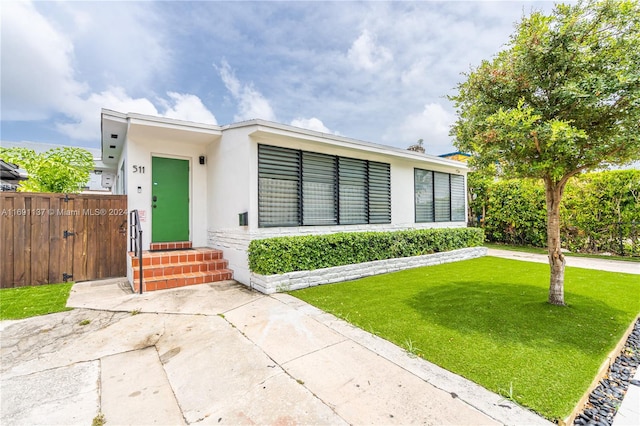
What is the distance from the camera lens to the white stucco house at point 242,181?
583 centimetres

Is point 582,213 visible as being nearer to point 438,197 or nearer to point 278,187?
point 438,197

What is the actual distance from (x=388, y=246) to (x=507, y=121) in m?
4.31

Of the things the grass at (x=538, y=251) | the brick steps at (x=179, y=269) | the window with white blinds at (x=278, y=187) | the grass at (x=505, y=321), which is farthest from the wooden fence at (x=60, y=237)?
the grass at (x=538, y=251)

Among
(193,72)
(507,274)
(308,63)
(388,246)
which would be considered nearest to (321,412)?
(388,246)

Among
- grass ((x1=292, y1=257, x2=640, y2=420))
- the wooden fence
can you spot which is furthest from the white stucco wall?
the wooden fence

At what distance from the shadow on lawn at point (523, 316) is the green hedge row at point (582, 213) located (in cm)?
388

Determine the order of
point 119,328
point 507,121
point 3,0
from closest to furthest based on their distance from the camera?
1. point 507,121
2. point 119,328
3. point 3,0

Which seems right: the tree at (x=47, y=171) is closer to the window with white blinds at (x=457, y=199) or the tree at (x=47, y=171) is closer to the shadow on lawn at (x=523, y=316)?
the shadow on lawn at (x=523, y=316)

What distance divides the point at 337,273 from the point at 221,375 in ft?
12.2

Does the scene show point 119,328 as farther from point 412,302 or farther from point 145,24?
point 145,24

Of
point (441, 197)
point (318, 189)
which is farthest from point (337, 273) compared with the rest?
point (441, 197)

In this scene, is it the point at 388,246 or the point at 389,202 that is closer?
the point at 388,246

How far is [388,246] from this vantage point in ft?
23.4

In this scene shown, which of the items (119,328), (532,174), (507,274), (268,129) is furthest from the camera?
(507,274)
